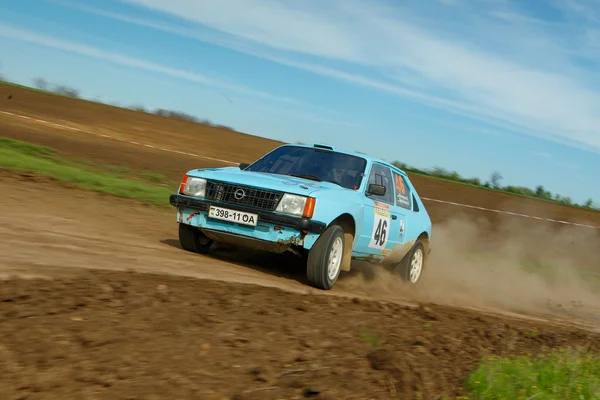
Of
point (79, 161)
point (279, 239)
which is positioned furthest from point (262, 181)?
point (79, 161)

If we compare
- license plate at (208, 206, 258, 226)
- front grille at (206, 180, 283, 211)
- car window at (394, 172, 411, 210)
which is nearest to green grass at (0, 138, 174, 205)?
→ car window at (394, 172, 411, 210)

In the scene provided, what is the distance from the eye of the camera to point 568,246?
21312mm

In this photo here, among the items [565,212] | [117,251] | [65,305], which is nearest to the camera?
[65,305]

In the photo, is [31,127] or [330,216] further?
[31,127]

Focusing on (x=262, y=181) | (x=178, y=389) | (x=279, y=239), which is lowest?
(x=178, y=389)

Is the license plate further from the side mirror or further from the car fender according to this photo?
the side mirror

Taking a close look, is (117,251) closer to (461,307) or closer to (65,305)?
(65,305)

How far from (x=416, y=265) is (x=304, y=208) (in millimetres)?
3290

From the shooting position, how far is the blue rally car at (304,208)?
7.21m

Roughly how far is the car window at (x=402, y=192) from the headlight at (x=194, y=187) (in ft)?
9.19

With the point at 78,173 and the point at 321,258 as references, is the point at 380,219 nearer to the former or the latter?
the point at 321,258

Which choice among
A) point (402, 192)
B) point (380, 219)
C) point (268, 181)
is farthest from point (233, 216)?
point (402, 192)

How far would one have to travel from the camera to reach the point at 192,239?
26.5 ft

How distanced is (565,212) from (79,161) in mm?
20748
